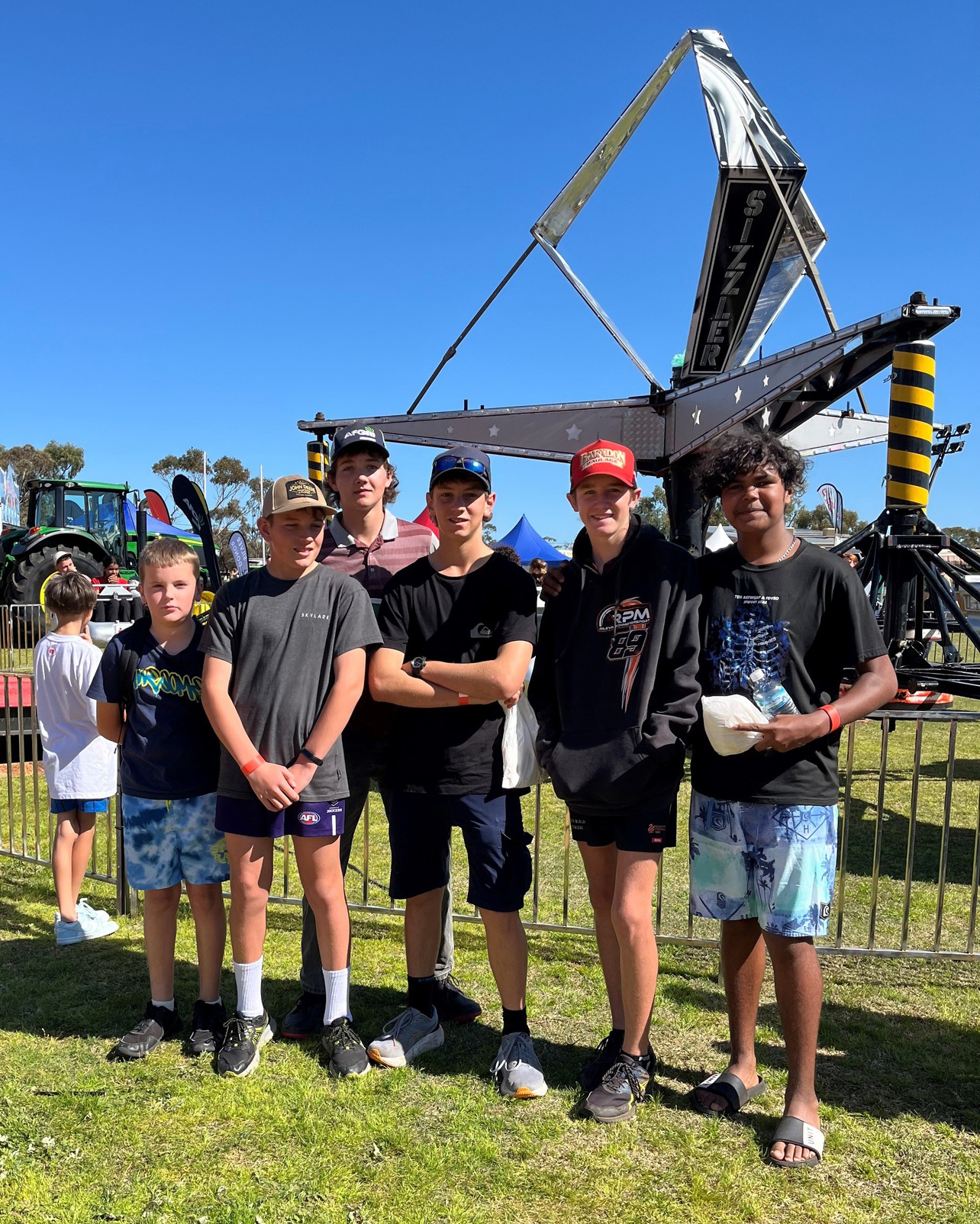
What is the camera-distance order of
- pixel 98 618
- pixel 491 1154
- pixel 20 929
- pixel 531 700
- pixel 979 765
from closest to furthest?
pixel 491 1154, pixel 531 700, pixel 20 929, pixel 979 765, pixel 98 618

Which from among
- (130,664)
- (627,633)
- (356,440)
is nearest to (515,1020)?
(627,633)

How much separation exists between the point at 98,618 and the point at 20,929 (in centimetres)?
1081

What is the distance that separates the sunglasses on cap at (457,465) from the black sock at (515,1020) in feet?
5.60

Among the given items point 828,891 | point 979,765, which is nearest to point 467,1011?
point 828,891

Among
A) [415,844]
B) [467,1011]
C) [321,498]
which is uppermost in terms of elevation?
[321,498]

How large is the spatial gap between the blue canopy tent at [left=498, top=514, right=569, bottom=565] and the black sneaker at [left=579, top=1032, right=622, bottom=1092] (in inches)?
553

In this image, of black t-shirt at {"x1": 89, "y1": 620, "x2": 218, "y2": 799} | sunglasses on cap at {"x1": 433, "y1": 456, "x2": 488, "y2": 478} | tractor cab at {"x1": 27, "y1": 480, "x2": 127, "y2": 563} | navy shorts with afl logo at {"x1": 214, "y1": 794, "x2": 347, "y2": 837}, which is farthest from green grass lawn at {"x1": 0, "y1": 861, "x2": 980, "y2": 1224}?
tractor cab at {"x1": 27, "y1": 480, "x2": 127, "y2": 563}

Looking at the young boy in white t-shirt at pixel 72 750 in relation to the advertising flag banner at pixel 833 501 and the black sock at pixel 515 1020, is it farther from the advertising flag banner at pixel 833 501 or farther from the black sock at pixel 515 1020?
the advertising flag banner at pixel 833 501

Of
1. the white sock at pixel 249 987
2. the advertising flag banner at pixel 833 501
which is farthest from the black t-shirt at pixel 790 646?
the advertising flag banner at pixel 833 501

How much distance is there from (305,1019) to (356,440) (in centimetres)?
201

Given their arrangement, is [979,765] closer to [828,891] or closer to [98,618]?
[828,891]

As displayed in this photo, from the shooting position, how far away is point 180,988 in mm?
3301

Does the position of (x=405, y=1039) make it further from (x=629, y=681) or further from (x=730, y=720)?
(x=730, y=720)

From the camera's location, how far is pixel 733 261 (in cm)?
796
